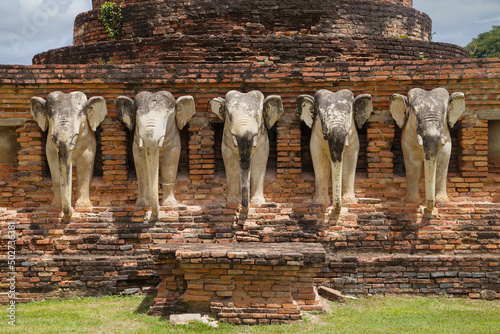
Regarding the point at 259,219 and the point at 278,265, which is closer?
the point at 278,265

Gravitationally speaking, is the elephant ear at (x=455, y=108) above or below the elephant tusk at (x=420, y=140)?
above

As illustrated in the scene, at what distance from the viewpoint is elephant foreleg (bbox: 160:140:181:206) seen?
8.17m

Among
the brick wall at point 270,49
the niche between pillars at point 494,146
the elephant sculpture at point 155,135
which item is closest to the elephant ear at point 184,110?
the elephant sculpture at point 155,135

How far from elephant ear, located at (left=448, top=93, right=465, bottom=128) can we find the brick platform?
2.84m

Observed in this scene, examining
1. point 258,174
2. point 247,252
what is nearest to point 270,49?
point 258,174

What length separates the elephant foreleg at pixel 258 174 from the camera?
8156mm

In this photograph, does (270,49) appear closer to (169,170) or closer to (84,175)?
(169,170)

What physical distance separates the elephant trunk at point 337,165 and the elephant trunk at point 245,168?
108 centimetres

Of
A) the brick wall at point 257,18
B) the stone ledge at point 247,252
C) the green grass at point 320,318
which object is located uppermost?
the brick wall at point 257,18

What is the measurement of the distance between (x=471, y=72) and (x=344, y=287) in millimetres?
3443

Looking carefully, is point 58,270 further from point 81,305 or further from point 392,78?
point 392,78

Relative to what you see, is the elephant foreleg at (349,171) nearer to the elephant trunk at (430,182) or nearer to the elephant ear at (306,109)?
the elephant ear at (306,109)

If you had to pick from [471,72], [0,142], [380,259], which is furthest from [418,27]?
[0,142]

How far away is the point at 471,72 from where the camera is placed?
8.09 m
